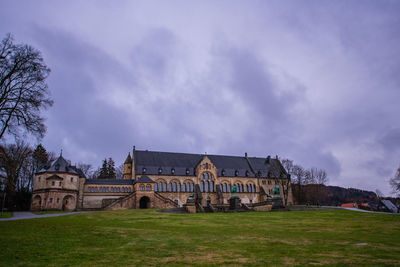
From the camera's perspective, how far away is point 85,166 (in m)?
86.5

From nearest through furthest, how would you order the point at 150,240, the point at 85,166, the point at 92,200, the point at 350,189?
the point at 150,240, the point at 92,200, the point at 85,166, the point at 350,189

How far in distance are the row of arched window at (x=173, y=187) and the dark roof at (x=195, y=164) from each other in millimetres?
2611

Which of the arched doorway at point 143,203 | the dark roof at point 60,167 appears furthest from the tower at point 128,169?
the dark roof at point 60,167

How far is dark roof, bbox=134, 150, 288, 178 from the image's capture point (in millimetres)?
64125

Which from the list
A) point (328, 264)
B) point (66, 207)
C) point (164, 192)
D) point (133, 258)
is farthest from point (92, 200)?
point (328, 264)

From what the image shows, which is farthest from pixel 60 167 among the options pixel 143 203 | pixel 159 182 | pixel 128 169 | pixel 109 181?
pixel 159 182

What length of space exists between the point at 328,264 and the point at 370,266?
3.87ft

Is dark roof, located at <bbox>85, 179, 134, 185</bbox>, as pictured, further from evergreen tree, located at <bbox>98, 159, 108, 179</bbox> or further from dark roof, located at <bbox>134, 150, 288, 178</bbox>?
evergreen tree, located at <bbox>98, 159, 108, 179</bbox>

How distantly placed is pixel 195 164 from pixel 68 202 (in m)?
30.7

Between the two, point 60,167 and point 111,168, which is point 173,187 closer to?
point 60,167

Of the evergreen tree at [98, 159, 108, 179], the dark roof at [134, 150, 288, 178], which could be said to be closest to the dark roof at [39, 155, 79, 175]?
the dark roof at [134, 150, 288, 178]

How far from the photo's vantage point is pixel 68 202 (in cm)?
5147

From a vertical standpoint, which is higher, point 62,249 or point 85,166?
point 85,166

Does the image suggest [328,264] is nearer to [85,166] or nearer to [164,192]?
[164,192]
